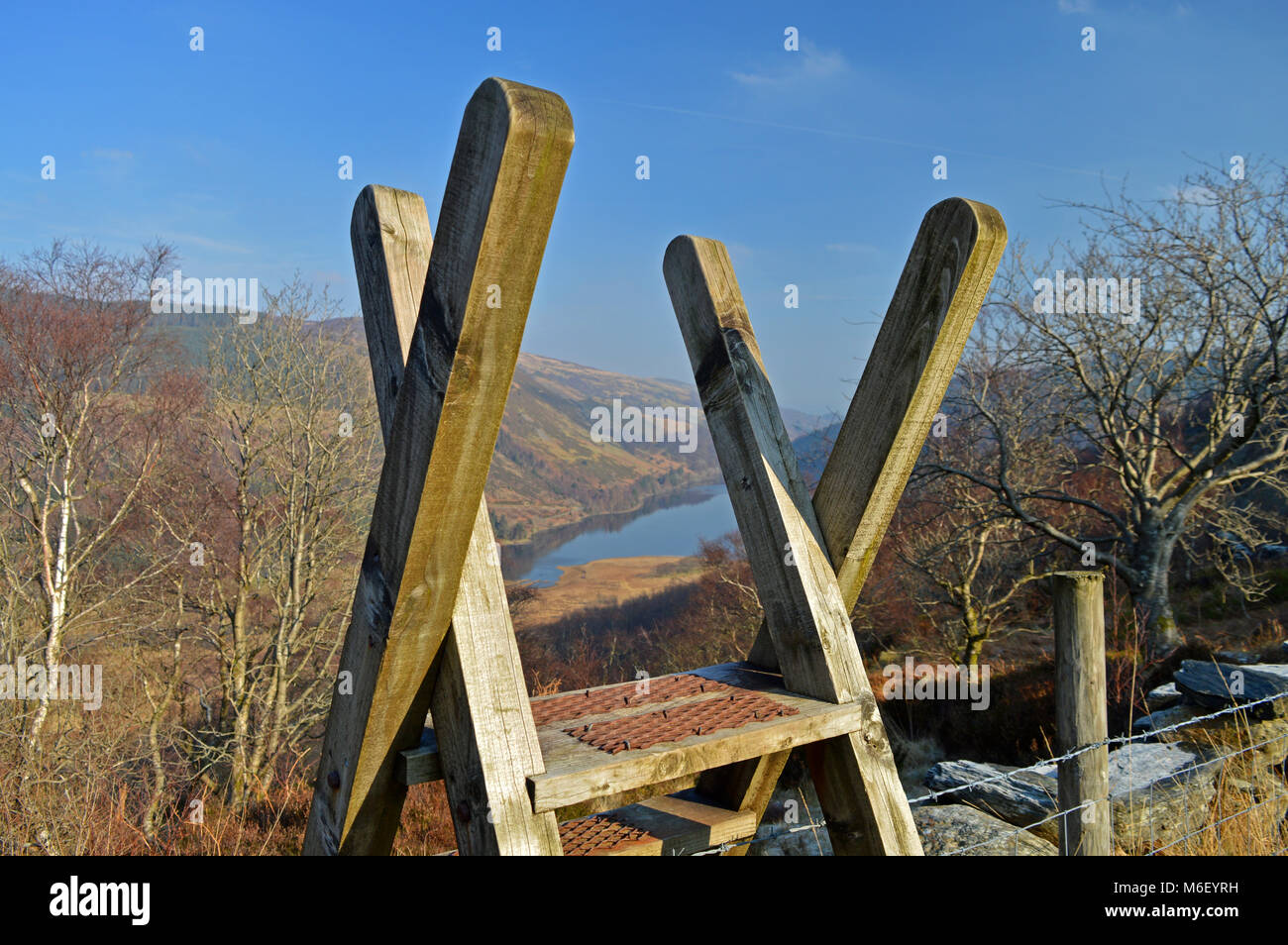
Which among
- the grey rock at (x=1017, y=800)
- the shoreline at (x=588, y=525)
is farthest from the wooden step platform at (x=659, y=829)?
the shoreline at (x=588, y=525)

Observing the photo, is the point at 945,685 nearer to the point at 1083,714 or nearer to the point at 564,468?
the point at 1083,714

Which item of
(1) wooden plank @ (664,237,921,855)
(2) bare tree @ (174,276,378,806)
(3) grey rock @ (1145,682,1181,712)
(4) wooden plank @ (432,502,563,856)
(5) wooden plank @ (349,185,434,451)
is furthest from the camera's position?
(2) bare tree @ (174,276,378,806)

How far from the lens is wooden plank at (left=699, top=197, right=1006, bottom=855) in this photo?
5.36 feet

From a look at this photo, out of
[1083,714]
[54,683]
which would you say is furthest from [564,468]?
[1083,714]

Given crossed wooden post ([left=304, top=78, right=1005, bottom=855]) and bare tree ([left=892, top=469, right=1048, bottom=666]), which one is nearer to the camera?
crossed wooden post ([left=304, top=78, right=1005, bottom=855])

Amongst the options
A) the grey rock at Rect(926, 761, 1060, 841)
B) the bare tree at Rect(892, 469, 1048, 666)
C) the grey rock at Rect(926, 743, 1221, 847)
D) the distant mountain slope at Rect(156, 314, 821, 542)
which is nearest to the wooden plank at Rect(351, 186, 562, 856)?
the grey rock at Rect(926, 743, 1221, 847)

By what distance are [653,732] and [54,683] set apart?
19.9 m

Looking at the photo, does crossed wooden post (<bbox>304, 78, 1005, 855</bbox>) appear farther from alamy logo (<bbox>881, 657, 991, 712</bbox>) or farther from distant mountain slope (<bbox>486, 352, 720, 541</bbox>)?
distant mountain slope (<bbox>486, 352, 720, 541</bbox>)

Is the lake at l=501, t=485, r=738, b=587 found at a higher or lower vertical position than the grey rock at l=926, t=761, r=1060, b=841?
lower

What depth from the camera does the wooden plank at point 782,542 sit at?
5.26 feet
